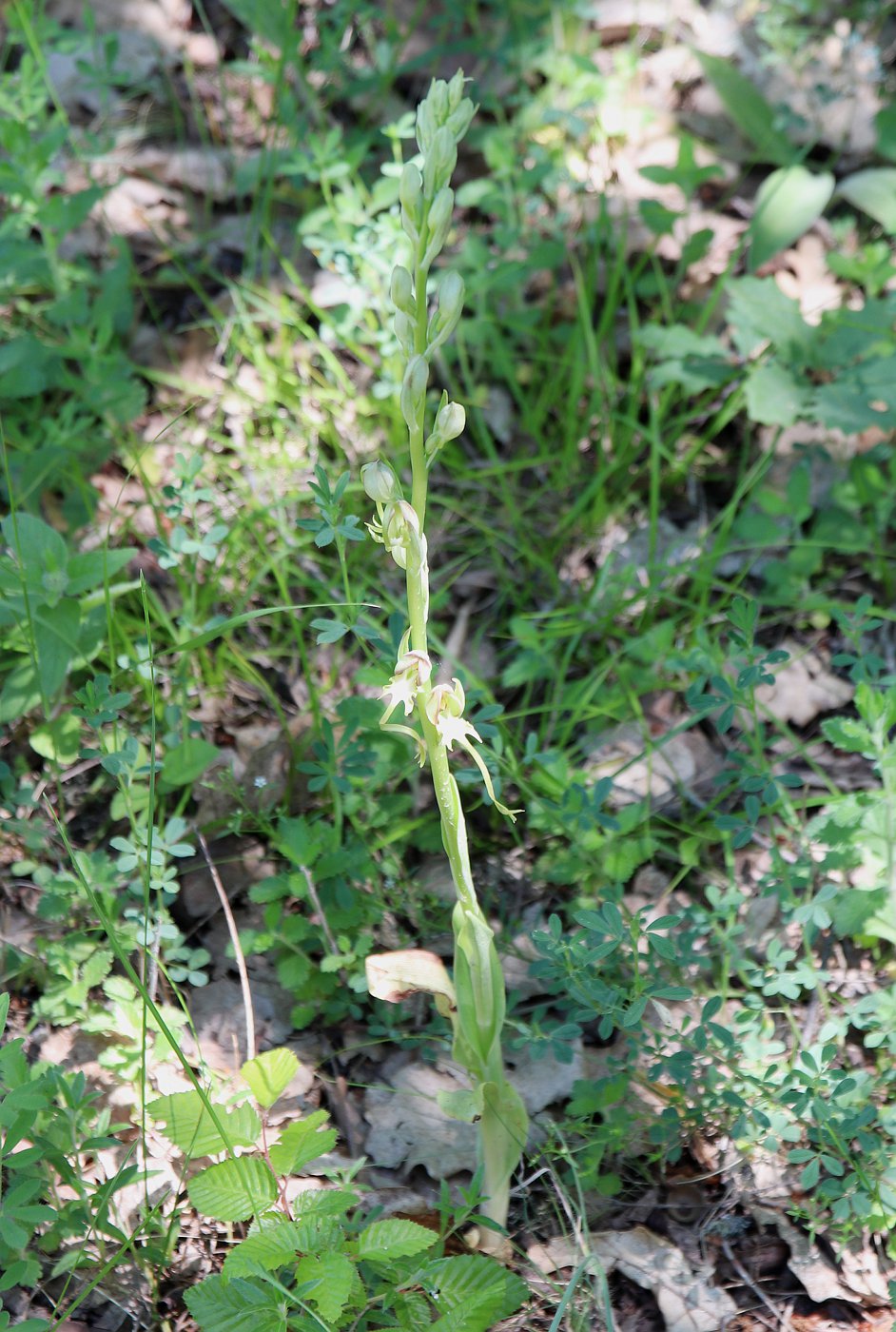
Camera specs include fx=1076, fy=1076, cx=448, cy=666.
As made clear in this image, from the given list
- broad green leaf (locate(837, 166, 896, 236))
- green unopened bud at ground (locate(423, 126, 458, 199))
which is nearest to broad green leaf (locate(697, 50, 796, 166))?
broad green leaf (locate(837, 166, 896, 236))

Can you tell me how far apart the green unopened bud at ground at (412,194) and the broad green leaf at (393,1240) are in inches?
57.9

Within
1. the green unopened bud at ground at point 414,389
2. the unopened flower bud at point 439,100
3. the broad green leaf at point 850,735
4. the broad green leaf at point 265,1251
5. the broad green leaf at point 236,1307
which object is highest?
the unopened flower bud at point 439,100

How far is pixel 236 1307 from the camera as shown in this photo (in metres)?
1.59

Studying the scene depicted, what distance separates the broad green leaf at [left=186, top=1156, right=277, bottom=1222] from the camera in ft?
5.46

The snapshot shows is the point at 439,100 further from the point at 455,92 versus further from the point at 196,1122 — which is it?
the point at 196,1122

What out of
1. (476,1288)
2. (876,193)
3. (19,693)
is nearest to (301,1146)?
(476,1288)

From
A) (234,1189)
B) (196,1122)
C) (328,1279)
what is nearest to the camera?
(328,1279)

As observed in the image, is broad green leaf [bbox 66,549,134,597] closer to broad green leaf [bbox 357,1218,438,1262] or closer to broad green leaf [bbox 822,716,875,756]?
broad green leaf [bbox 357,1218,438,1262]

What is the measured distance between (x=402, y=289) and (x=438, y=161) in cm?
17

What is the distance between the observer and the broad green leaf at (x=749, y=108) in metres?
3.40

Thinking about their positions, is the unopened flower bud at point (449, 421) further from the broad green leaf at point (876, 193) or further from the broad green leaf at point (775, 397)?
the broad green leaf at point (876, 193)

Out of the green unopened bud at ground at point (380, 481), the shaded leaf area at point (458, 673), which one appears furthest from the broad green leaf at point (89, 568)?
the green unopened bud at ground at point (380, 481)

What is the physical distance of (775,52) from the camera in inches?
141

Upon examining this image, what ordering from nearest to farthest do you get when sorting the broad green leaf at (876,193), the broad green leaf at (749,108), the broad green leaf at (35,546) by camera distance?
the broad green leaf at (35,546) < the broad green leaf at (876,193) < the broad green leaf at (749,108)
